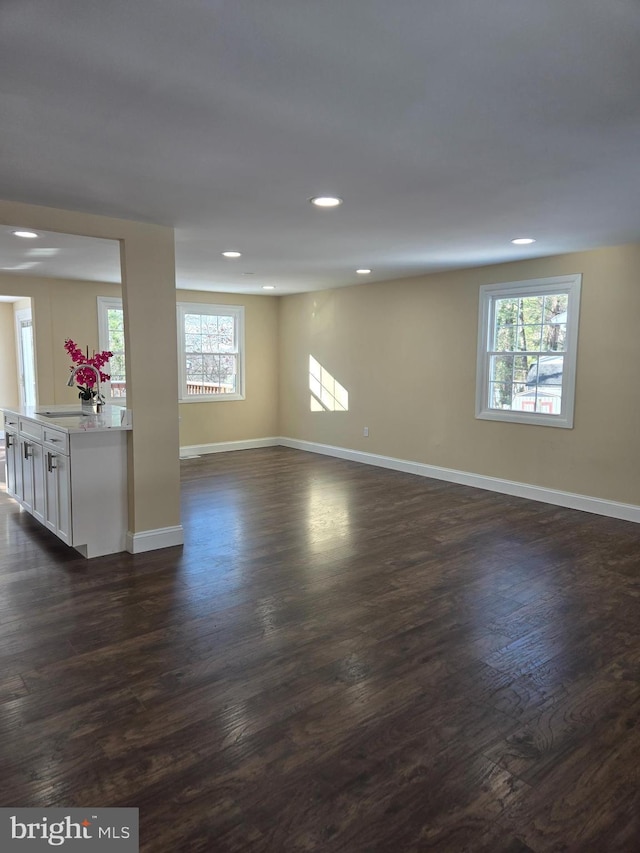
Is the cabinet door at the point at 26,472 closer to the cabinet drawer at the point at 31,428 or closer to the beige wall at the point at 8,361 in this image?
the cabinet drawer at the point at 31,428

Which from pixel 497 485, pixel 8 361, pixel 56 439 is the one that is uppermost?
pixel 8 361

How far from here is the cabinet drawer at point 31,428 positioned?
4436 mm

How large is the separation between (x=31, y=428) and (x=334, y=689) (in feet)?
11.4

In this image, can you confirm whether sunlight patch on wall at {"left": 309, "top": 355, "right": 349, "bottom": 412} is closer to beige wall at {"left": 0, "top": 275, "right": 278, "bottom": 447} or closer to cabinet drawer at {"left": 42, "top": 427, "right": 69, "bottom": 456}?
beige wall at {"left": 0, "top": 275, "right": 278, "bottom": 447}

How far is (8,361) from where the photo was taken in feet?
29.4

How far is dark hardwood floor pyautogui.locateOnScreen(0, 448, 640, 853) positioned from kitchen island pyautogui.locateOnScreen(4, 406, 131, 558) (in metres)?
0.22

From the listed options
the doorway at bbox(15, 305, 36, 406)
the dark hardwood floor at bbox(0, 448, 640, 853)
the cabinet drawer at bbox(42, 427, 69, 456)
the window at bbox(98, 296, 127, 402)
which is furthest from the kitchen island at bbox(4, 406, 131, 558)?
the doorway at bbox(15, 305, 36, 406)

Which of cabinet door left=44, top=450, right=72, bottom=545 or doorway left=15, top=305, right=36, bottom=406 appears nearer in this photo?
cabinet door left=44, top=450, right=72, bottom=545

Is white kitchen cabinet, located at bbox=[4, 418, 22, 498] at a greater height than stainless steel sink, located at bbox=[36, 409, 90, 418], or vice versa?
stainless steel sink, located at bbox=[36, 409, 90, 418]

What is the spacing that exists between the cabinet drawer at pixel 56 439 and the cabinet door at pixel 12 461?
96cm

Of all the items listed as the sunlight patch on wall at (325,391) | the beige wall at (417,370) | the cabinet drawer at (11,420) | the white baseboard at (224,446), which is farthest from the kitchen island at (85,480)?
the sunlight patch on wall at (325,391)

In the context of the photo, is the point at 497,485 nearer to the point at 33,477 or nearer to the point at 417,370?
the point at 417,370

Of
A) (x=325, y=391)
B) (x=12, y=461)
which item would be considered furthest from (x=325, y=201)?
(x=325, y=391)

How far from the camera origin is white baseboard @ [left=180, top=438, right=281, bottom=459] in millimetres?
8109
